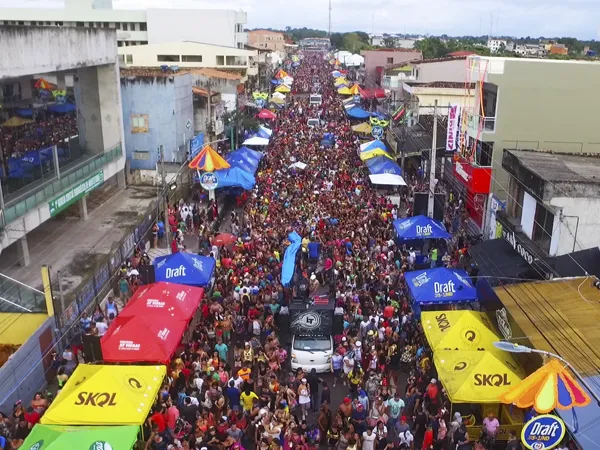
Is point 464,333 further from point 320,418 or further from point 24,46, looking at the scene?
point 24,46

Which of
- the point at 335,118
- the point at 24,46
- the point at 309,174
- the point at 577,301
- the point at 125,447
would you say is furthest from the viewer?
the point at 335,118

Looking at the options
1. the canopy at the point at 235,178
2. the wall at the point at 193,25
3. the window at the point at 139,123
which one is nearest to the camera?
the canopy at the point at 235,178

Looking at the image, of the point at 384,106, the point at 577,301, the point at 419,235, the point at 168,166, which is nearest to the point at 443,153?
the point at 419,235

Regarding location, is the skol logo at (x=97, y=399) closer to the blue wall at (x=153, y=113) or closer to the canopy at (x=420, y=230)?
the canopy at (x=420, y=230)

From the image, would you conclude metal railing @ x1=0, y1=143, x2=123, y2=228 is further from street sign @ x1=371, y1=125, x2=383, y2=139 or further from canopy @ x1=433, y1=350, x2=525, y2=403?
street sign @ x1=371, y1=125, x2=383, y2=139

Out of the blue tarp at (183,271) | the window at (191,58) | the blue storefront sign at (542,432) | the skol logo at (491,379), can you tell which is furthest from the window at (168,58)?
the blue storefront sign at (542,432)

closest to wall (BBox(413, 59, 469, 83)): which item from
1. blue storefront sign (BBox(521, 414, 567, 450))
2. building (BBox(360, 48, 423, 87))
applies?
building (BBox(360, 48, 423, 87))
